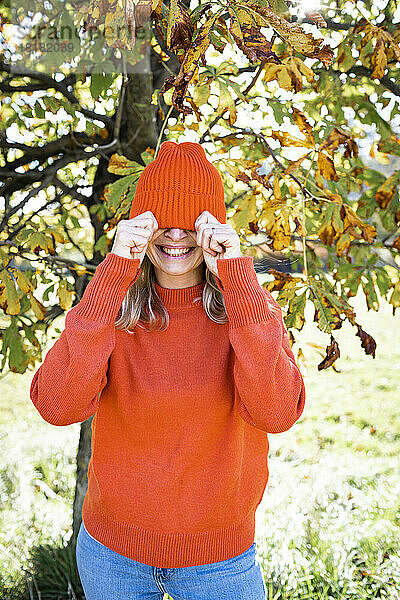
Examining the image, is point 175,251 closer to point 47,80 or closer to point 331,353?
point 331,353

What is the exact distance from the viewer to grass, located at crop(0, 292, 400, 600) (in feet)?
9.27

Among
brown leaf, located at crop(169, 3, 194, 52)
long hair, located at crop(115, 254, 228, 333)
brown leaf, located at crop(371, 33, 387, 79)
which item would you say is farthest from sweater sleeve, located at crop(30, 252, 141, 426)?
brown leaf, located at crop(371, 33, 387, 79)

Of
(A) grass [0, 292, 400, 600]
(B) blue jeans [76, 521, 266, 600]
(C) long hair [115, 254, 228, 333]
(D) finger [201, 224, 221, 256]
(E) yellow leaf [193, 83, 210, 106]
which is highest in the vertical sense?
(E) yellow leaf [193, 83, 210, 106]

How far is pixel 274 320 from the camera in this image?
1.40 meters

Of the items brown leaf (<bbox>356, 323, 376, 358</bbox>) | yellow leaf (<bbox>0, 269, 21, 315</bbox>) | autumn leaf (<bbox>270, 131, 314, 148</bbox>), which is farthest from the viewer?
yellow leaf (<bbox>0, 269, 21, 315</bbox>)

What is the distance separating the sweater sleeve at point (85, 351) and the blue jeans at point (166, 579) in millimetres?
365

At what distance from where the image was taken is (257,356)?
134cm

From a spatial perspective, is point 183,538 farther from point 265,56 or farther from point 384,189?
point 384,189

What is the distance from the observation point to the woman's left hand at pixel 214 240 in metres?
1.40

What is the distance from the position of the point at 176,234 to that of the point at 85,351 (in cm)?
35

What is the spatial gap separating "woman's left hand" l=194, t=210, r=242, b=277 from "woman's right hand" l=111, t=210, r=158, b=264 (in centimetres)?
12

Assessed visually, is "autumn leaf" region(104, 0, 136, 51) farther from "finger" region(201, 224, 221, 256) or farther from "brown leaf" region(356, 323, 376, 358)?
"brown leaf" region(356, 323, 376, 358)

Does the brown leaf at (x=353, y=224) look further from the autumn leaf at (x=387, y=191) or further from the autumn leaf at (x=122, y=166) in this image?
the autumn leaf at (x=122, y=166)

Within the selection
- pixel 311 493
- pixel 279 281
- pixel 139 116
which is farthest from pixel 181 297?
pixel 311 493
